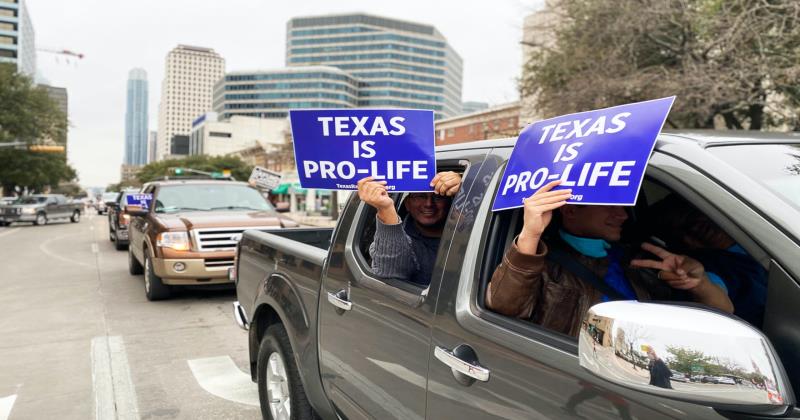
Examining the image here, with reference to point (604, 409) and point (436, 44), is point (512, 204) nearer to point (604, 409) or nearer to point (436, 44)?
point (604, 409)

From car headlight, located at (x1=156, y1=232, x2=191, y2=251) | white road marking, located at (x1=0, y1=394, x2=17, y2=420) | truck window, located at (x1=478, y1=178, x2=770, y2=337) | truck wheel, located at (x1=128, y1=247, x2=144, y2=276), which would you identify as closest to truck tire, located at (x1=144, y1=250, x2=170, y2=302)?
car headlight, located at (x1=156, y1=232, x2=191, y2=251)

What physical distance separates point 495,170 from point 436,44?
15942 centimetres

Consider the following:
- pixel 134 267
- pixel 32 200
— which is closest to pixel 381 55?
pixel 32 200

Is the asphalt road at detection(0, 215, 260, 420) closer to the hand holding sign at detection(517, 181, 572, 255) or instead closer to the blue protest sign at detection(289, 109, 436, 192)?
the blue protest sign at detection(289, 109, 436, 192)

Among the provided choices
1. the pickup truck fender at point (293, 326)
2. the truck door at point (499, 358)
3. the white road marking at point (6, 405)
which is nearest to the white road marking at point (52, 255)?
the white road marking at point (6, 405)

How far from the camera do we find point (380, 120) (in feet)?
8.70

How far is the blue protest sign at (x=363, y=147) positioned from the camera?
101 inches

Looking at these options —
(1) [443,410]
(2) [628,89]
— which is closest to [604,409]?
(1) [443,410]

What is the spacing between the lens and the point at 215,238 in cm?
798

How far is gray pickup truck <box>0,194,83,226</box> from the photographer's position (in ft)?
100

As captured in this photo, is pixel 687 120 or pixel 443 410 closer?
pixel 443 410

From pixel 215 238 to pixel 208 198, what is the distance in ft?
5.27

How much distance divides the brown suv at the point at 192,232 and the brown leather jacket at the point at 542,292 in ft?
18.4

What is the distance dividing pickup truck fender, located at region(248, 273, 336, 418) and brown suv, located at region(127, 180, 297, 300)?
354cm
